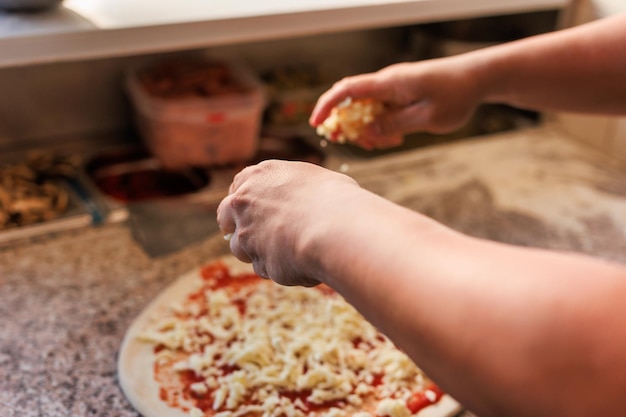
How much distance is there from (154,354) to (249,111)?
1.75 ft

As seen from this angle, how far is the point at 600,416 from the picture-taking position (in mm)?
396

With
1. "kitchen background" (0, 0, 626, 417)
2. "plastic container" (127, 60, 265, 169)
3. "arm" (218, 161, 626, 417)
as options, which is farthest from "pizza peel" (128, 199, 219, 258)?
"arm" (218, 161, 626, 417)

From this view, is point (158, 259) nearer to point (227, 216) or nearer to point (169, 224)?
point (169, 224)

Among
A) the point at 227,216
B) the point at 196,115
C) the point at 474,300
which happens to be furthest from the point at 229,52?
the point at 474,300

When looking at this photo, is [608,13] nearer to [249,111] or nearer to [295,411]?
[249,111]

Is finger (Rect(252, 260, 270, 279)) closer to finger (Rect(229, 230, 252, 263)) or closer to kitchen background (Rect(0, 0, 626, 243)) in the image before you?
finger (Rect(229, 230, 252, 263))

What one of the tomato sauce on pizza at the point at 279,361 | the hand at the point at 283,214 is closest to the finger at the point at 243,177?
the hand at the point at 283,214

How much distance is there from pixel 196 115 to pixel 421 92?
0.47 metres

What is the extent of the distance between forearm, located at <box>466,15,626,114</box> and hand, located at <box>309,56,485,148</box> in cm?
2

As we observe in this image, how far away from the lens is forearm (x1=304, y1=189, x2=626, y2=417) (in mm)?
397

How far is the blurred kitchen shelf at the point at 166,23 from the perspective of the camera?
970mm

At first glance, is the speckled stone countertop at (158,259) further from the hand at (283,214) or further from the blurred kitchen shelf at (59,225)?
the hand at (283,214)

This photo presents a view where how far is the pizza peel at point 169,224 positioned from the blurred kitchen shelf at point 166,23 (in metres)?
0.26

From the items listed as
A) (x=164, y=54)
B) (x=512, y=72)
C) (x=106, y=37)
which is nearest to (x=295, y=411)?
(x=512, y=72)
